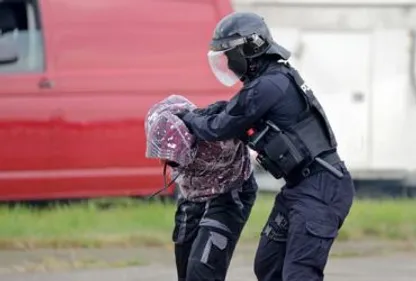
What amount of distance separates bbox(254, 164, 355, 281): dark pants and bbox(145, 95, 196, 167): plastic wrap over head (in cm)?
54

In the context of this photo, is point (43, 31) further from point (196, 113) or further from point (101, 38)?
point (196, 113)

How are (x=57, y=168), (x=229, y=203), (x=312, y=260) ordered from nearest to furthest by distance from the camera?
(x=312, y=260), (x=229, y=203), (x=57, y=168)

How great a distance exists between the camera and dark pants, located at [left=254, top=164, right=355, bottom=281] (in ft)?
17.0

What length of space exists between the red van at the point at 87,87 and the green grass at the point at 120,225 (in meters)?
0.27

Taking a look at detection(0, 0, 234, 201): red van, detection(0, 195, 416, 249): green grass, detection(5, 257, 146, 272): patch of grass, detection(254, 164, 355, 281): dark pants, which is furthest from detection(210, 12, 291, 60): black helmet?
detection(0, 0, 234, 201): red van

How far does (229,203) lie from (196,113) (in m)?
0.57

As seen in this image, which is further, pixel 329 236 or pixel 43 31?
pixel 43 31

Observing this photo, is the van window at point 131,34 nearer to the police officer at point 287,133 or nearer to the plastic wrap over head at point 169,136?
the plastic wrap over head at point 169,136

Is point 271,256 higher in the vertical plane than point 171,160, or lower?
lower

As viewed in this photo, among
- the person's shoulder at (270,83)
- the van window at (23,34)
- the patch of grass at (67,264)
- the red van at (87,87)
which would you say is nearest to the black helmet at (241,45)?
the person's shoulder at (270,83)

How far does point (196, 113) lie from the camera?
5438 mm

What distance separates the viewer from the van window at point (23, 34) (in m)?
9.46

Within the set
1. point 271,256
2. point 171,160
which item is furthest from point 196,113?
point 271,256

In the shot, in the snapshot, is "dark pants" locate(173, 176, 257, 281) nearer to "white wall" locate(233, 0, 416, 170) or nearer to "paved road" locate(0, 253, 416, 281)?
"paved road" locate(0, 253, 416, 281)
